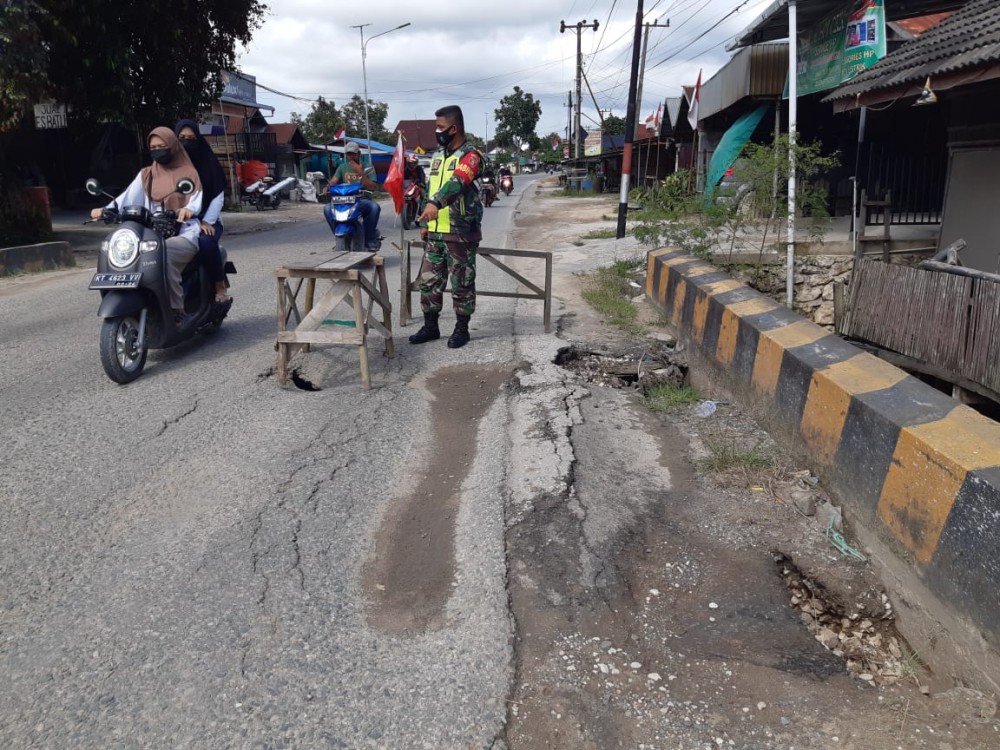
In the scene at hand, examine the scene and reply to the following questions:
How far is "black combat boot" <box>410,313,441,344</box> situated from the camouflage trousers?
132mm

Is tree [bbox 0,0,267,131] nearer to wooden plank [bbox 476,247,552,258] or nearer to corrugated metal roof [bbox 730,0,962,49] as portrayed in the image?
wooden plank [bbox 476,247,552,258]

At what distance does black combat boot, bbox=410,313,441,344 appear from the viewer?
21.1 ft

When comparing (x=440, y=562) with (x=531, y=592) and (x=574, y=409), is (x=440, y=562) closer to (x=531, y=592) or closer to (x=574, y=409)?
(x=531, y=592)

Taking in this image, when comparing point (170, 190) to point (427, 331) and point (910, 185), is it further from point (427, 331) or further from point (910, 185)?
point (910, 185)

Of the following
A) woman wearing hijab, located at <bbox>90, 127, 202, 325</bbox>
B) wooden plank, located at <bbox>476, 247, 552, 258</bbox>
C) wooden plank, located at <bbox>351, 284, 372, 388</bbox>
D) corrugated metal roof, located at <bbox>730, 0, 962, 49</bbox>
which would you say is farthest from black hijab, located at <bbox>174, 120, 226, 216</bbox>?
corrugated metal roof, located at <bbox>730, 0, 962, 49</bbox>

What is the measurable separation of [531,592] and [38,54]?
1183 centimetres

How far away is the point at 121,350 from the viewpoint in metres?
5.32

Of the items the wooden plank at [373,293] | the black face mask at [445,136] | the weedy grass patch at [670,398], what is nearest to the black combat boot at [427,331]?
the wooden plank at [373,293]

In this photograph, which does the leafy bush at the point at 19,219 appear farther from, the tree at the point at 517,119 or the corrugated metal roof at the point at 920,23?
the tree at the point at 517,119

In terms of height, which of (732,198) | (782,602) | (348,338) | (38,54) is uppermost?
(38,54)

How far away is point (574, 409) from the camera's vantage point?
4738mm

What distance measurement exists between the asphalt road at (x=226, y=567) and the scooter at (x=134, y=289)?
0.22 metres

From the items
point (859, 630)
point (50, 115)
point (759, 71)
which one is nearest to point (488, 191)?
point (759, 71)

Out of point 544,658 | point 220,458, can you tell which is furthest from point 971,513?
point 220,458
